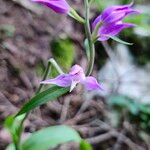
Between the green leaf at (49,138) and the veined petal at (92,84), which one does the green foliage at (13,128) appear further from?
the veined petal at (92,84)

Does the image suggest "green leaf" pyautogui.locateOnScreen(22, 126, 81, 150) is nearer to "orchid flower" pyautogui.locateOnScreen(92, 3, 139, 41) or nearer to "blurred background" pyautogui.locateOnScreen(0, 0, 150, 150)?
"blurred background" pyautogui.locateOnScreen(0, 0, 150, 150)

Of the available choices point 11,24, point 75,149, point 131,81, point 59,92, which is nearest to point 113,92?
point 131,81

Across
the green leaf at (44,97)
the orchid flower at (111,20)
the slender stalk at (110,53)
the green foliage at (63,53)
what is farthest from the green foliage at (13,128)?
the slender stalk at (110,53)

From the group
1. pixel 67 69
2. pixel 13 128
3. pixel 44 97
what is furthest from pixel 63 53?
pixel 44 97

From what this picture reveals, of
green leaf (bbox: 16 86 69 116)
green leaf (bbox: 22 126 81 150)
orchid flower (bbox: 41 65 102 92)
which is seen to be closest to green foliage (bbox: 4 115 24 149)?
green leaf (bbox: 22 126 81 150)

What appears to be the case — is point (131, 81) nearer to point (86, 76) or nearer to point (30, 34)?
point (30, 34)
